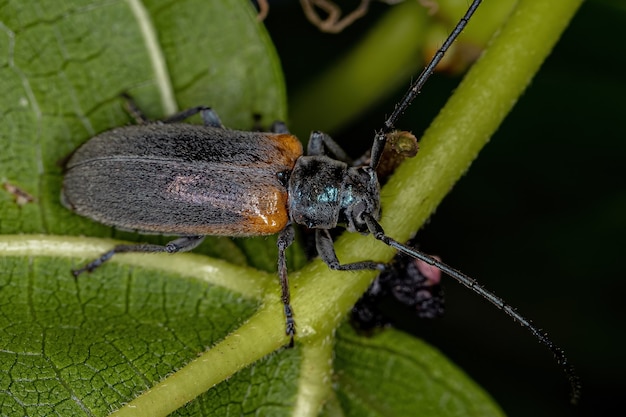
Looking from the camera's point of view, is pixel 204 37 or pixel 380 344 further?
pixel 204 37

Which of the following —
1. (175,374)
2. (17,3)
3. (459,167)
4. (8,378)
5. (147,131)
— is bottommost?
(8,378)

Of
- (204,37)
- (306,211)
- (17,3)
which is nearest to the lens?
(17,3)

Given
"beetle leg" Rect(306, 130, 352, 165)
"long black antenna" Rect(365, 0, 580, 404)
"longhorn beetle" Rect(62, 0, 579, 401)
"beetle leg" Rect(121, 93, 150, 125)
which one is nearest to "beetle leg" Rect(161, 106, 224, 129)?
"longhorn beetle" Rect(62, 0, 579, 401)

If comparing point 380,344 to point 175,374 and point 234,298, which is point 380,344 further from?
point 175,374

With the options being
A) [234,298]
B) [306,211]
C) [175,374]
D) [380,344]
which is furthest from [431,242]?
[175,374]

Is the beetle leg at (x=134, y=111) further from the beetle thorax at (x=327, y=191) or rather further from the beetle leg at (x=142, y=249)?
the beetle thorax at (x=327, y=191)

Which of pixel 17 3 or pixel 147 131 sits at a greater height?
pixel 17 3

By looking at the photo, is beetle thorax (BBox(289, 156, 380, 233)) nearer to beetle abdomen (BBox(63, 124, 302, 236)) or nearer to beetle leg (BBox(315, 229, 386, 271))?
beetle abdomen (BBox(63, 124, 302, 236))

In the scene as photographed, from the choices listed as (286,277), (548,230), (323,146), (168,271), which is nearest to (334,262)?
(286,277)

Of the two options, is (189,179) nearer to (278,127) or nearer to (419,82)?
(278,127)
